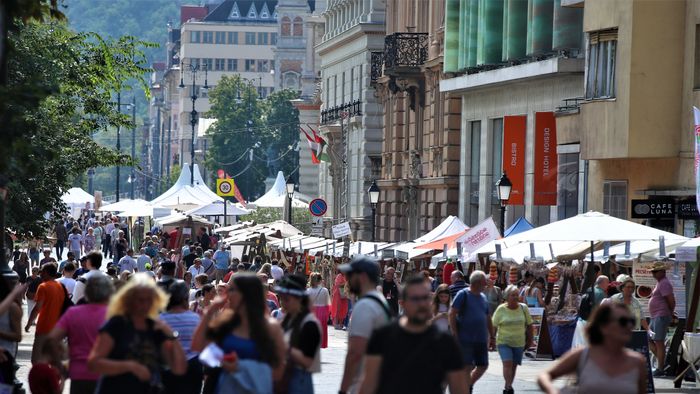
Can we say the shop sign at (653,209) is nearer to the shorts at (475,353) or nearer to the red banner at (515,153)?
the red banner at (515,153)

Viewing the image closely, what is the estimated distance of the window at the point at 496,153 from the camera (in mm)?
50531

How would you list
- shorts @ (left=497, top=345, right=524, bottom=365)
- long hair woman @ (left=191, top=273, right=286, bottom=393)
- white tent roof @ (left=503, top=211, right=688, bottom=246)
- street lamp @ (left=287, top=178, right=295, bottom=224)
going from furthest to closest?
street lamp @ (left=287, top=178, right=295, bottom=224) < white tent roof @ (left=503, top=211, right=688, bottom=246) < shorts @ (left=497, top=345, right=524, bottom=365) < long hair woman @ (left=191, top=273, right=286, bottom=393)

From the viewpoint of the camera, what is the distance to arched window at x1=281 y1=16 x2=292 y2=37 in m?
157

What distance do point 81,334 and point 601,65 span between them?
2692 cm

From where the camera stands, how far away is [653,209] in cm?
3578

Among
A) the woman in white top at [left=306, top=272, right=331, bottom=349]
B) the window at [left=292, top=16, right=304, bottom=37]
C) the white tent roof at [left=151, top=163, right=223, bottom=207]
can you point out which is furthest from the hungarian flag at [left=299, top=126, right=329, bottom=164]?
the window at [left=292, top=16, right=304, bottom=37]

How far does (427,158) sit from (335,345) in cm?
2645

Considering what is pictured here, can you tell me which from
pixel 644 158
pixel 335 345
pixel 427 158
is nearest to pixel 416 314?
pixel 335 345

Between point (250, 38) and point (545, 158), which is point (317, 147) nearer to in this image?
point (545, 158)

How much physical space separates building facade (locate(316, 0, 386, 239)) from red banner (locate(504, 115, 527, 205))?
2272 cm

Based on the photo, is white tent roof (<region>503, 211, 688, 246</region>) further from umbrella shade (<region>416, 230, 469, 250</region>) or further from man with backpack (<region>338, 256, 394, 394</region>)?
man with backpack (<region>338, 256, 394, 394</region>)

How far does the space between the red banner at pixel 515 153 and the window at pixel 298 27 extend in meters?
112

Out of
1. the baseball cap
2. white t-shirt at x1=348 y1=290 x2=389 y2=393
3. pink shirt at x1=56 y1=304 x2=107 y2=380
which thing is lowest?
pink shirt at x1=56 y1=304 x2=107 y2=380

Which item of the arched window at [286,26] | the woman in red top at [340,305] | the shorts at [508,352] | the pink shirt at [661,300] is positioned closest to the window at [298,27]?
the arched window at [286,26]
